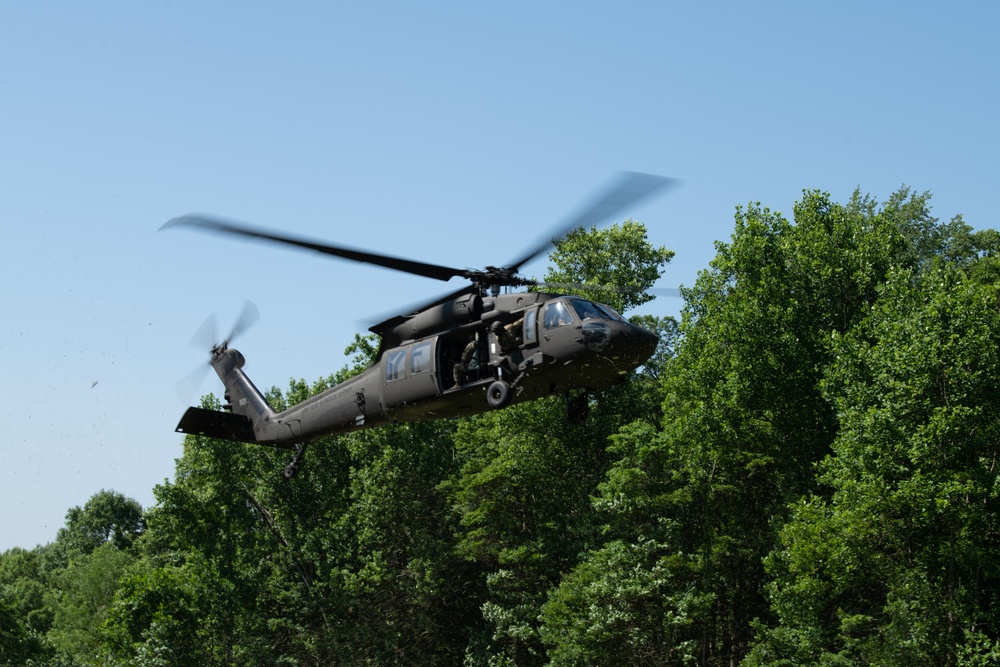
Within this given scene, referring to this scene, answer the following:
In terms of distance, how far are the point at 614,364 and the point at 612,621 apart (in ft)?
58.0

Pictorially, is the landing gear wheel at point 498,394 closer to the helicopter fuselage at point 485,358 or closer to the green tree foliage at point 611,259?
the helicopter fuselage at point 485,358

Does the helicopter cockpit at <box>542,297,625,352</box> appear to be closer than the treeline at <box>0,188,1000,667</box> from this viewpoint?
Yes

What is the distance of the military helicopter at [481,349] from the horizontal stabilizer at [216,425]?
3.77 metres

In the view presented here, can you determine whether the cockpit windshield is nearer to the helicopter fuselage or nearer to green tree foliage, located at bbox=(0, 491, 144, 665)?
the helicopter fuselage

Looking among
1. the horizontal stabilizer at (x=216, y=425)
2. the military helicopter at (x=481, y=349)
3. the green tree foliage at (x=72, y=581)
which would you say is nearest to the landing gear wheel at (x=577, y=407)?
the military helicopter at (x=481, y=349)

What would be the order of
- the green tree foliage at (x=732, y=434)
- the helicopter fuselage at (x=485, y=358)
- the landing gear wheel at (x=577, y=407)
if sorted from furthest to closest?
Answer: the green tree foliage at (x=732, y=434) < the landing gear wheel at (x=577, y=407) < the helicopter fuselage at (x=485, y=358)

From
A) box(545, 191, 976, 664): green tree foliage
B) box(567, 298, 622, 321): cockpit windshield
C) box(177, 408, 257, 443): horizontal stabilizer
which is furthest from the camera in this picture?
box(545, 191, 976, 664): green tree foliage

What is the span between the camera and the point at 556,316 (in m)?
19.8

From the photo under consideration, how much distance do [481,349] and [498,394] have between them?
1338mm

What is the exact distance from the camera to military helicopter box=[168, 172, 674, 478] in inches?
765

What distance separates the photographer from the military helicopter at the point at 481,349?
1942 cm

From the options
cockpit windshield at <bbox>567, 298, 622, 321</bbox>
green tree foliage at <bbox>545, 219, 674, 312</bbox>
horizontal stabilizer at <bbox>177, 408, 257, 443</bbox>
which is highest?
green tree foliage at <bbox>545, 219, 674, 312</bbox>

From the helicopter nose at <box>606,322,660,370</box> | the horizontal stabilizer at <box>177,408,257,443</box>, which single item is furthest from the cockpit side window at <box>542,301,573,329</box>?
the horizontal stabilizer at <box>177,408,257,443</box>

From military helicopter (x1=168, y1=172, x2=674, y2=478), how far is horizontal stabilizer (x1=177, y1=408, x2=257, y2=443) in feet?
12.4
